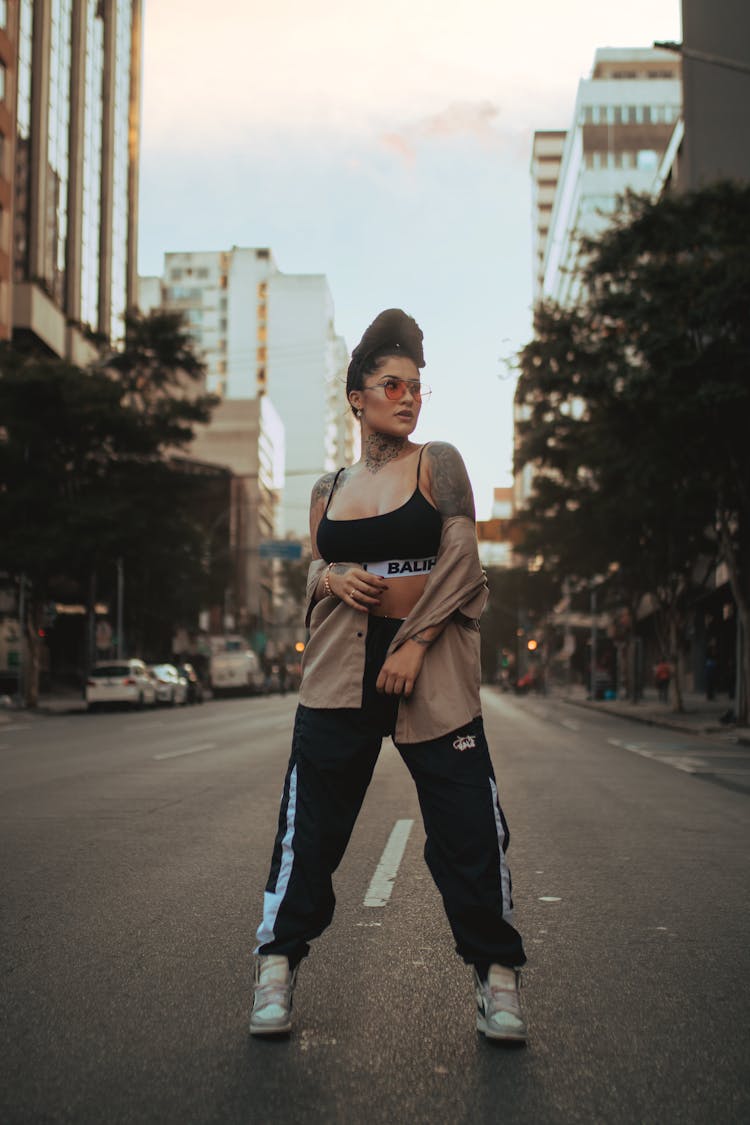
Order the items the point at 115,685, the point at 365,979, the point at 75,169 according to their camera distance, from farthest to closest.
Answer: the point at 75,169, the point at 115,685, the point at 365,979

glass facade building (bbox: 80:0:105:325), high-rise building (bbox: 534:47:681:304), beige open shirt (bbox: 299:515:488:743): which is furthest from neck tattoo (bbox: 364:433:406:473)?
high-rise building (bbox: 534:47:681:304)

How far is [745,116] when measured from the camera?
120ft

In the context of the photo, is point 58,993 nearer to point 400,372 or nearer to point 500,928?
point 500,928

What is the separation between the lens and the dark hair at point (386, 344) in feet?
12.4

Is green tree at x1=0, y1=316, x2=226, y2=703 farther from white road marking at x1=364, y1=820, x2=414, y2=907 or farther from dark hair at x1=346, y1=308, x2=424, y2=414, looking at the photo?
dark hair at x1=346, y1=308, x2=424, y2=414

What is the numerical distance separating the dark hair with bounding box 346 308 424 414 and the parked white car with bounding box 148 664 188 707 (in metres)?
33.5

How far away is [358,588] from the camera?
3.54 metres

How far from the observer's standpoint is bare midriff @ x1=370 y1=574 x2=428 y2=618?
3.62 m

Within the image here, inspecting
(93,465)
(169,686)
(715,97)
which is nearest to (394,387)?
(93,465)

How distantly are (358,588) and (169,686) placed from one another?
35.5 meters

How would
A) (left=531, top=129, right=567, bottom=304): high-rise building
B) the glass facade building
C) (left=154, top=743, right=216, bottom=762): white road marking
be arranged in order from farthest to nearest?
(left=531, top=129, right=567, bottom=304): high-rise building, the glass facade building, (left=154, top=743, right=216, bottom=762): white road marking

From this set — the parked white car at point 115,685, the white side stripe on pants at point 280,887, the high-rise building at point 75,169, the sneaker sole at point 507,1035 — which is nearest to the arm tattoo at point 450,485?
the white side stripe on pants at point 280,887

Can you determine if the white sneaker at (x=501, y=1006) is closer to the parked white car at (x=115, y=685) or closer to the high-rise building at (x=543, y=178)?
the parked white car at (x=115, y=685)

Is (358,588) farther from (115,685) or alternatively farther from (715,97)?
(715,97)
